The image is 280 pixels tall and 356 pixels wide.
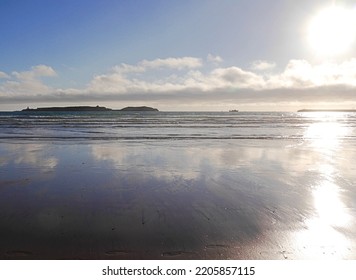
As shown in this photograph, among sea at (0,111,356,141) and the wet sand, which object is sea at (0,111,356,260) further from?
sea at (0,111,356,141)

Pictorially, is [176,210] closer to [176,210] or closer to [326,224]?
[176,210]

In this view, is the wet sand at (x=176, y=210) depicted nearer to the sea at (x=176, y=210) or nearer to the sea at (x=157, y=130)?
the sea at (x=176, y=210)

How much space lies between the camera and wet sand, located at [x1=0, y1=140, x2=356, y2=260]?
16.3ft

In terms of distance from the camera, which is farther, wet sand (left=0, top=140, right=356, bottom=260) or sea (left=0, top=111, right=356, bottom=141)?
sea (left=0, top=111, right=356, bottom=141)

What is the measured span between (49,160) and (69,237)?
335 inches

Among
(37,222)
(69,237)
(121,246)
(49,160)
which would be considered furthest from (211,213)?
(49,160)

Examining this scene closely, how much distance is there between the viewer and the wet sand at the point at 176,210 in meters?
4.96

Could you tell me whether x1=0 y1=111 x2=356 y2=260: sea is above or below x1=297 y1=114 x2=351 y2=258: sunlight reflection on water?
above

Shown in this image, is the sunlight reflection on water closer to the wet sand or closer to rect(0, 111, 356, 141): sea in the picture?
the wet sand

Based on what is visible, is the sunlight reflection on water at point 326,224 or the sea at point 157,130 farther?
the sea at point 157,130

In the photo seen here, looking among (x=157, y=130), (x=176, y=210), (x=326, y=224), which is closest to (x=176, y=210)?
(x=176, y=210)

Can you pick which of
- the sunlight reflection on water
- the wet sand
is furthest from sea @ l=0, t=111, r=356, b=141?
the sunlight reflection on water

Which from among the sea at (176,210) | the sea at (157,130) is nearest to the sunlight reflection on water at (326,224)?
the sea at (176,210)

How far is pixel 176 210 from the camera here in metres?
6.75
